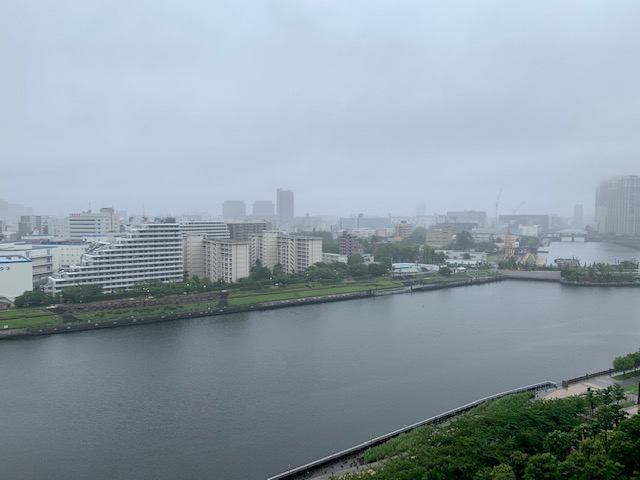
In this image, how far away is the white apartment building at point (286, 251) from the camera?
16797mm

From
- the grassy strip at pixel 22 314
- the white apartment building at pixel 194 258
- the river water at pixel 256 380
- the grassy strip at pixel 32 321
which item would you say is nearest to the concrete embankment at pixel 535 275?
the river water at pixel 256 380

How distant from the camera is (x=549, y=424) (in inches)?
183

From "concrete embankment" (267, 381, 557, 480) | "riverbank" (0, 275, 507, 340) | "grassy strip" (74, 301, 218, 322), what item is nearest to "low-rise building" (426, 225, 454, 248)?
"riverbank" (0, 275, 507, 340)

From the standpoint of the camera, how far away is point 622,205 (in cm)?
3972

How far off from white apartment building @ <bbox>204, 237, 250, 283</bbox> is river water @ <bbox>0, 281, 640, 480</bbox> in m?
3.48

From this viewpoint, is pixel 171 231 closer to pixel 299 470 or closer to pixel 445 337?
pixel 445 337

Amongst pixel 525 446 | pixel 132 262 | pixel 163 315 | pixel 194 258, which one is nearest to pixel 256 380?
pixel 525 446

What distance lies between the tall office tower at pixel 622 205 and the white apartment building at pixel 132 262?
3738 cm

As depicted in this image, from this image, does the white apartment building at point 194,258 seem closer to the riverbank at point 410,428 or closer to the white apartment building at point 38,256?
the white apartment building at point 38,256

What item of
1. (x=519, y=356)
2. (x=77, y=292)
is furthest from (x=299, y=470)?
(x=77, y=292)

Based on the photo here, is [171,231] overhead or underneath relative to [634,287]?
overhead

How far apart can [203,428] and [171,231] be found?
8.90 metres

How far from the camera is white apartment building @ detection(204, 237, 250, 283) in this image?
1465cm

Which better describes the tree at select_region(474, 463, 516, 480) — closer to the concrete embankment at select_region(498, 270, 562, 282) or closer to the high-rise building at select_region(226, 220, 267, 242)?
the concrete embankment at select_region(498, 270, 562, 282)
